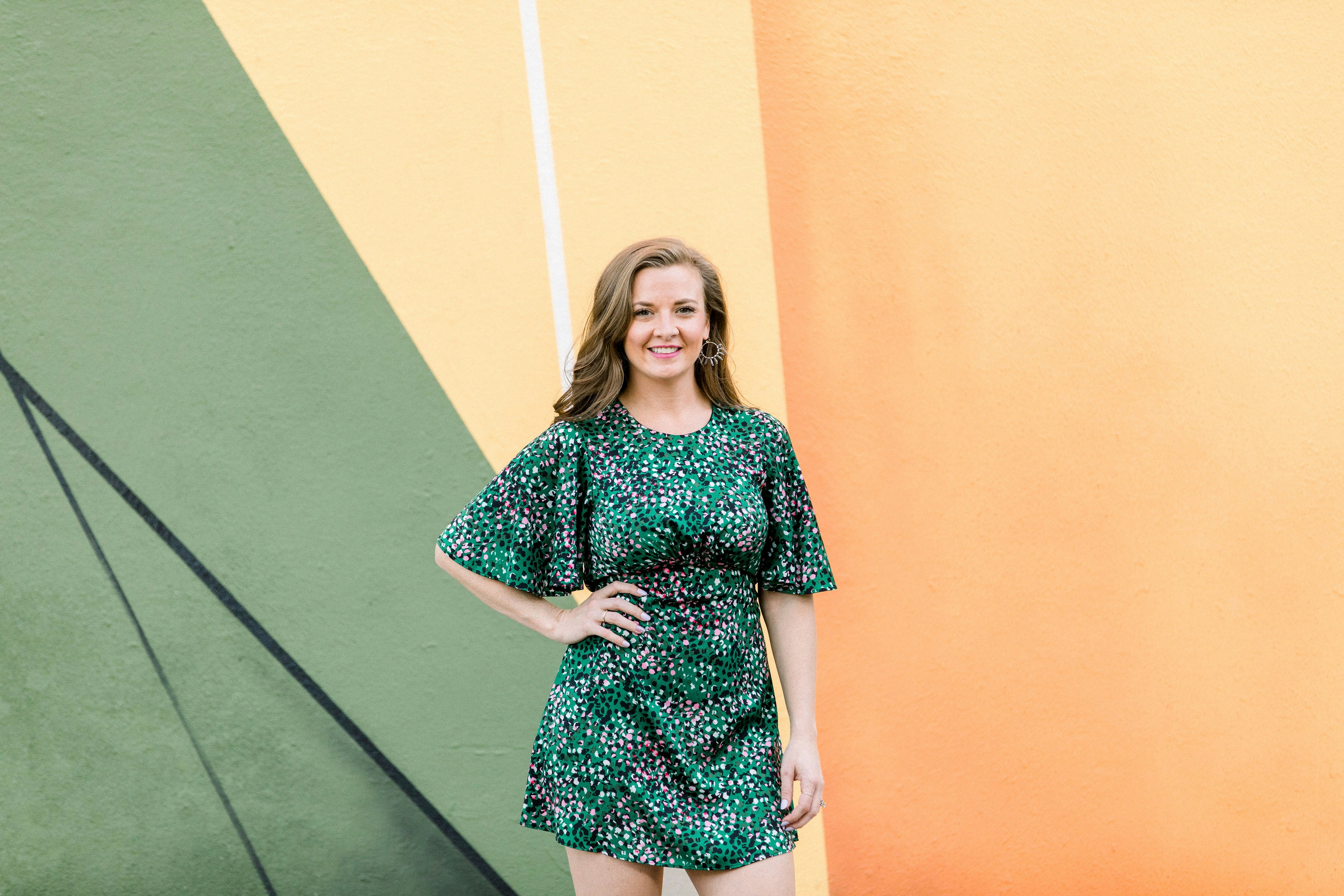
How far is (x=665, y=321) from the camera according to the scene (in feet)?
6.64

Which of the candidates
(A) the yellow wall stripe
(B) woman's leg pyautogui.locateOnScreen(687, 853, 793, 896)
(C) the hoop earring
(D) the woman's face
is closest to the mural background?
(A) the yellow wall stripe

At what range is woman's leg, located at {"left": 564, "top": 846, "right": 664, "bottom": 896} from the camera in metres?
1.99

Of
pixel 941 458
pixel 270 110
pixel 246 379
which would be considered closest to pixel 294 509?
pixel 246 379

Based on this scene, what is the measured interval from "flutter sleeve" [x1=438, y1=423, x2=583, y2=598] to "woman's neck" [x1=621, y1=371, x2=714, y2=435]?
145 millimetres

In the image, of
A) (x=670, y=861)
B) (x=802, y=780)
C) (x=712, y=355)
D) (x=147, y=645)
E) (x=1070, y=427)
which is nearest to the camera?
(x=670, y=861)

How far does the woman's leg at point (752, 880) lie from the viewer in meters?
1.97

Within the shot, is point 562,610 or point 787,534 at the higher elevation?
point 787,534

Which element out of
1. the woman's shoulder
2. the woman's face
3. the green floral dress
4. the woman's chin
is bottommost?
the green floral dress

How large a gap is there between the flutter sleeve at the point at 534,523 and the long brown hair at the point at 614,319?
8cm

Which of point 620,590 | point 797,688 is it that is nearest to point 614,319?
point 620,590

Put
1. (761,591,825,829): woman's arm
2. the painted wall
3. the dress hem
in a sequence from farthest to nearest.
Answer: the painted wall → (761,591,825,829): woman's arm → the dress hem

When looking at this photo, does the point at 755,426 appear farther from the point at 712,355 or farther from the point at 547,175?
the point at 547,175

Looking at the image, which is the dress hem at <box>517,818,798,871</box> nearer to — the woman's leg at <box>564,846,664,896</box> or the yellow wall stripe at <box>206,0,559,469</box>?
the woman's leg at <box>564,846,664,896</box>

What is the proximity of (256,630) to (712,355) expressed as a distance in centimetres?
166
